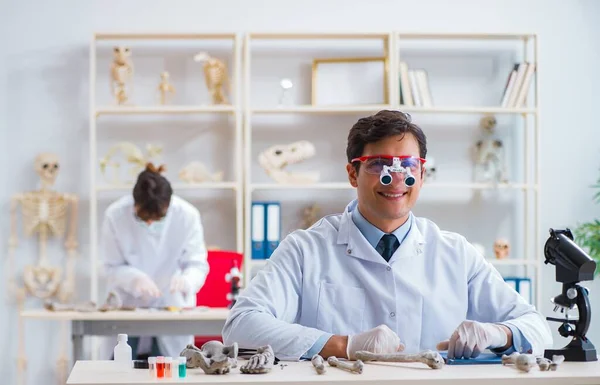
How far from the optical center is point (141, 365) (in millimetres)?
1908

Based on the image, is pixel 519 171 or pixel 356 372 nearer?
pixel 356 372

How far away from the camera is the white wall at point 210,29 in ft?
17.0

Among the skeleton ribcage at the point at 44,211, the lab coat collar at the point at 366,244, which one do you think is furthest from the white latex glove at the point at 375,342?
the skeleton ribcage at the point at 44,211

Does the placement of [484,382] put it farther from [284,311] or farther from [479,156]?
[479,156]

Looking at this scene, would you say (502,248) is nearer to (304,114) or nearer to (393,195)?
(304,114)

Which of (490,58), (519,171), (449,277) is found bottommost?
(449,277)

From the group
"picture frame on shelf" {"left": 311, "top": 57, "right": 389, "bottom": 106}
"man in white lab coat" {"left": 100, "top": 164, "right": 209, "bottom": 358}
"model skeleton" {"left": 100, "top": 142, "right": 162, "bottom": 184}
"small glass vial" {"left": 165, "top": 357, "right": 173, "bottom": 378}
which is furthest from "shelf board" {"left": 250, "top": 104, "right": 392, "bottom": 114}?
"small glass vial" {"left": 165, "top": 357, "right": 173, "bottom": 378}

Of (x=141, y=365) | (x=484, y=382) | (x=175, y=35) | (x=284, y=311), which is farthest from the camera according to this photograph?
(x=175, y=35)

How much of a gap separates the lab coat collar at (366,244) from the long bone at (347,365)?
39 centimetres

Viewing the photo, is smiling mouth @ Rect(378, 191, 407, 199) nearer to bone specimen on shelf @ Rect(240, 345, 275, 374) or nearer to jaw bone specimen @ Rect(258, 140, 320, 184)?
bone specimen on shelf @ Rect(240, 345, 275, 374)

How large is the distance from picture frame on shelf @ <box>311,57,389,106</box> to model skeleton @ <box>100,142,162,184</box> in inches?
36.5

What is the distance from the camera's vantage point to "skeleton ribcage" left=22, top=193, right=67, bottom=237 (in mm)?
5070

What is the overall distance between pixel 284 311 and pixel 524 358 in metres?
0.60

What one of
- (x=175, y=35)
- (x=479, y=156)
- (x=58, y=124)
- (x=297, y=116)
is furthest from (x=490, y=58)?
(x=58, y=124)
